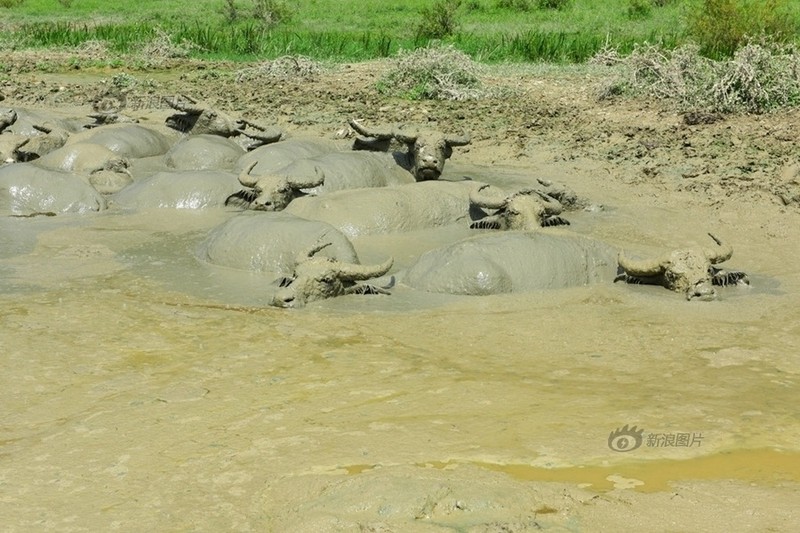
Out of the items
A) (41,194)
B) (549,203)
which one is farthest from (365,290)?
(41,194)

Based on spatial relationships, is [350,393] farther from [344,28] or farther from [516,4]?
[516,4]

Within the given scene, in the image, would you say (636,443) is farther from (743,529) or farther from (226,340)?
(226,340)

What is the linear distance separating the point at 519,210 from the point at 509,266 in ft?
4.60

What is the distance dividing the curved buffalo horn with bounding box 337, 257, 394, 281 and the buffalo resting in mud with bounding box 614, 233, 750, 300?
160cm

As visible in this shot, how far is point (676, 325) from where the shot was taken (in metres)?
6.28

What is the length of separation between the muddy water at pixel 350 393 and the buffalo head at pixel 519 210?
1290mm

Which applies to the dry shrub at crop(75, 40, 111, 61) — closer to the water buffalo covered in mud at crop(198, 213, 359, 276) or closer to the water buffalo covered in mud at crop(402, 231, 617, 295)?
the water buffalo covered in mud at crop(198, 213, 359, 276)


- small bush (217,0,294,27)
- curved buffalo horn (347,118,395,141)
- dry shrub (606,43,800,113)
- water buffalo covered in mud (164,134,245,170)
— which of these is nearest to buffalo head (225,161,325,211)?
curved buffalo horn (347,118,395,141)

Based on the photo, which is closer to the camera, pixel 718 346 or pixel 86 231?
pixel 718 346

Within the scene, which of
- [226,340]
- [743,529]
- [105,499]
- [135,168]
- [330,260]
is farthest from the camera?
[135,168]

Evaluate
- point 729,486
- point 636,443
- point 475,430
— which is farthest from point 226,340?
point 729,486

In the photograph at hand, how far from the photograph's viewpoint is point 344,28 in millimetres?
25594

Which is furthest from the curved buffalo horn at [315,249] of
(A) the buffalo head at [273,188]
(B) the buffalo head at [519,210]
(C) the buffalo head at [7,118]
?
(C) the buffalo head at [7,118]

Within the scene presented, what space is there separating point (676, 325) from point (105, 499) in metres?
3.60
